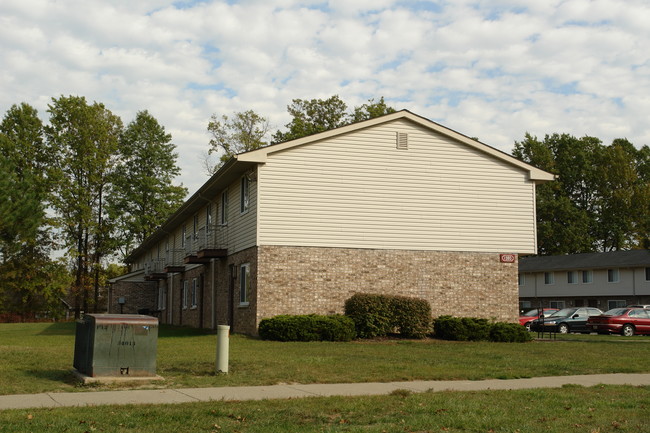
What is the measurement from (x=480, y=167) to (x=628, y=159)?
163ft

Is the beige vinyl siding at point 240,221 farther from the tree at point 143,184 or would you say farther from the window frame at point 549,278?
the window frame at point 549,278

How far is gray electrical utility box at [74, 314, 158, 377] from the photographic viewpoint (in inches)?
482

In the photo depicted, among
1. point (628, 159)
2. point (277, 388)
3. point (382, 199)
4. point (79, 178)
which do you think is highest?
point (628, 159)

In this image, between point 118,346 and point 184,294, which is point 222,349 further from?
point 184,294

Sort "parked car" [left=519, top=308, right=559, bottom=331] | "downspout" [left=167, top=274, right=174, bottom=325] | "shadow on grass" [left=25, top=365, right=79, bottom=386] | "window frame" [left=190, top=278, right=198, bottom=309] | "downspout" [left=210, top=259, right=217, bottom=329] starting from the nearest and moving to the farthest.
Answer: "shadow on grass" [left=25, top=365, right=79, bottom=386] < "downspout" [left=210, top=259, right=217, bottom=329] < "window frame" [left=190, top=278, right=198, bottom=309] < "parked car" [left=519, top=308, right=559, bottom=331] < "downspout" [left=167, top=274, right=174, bottom=325]

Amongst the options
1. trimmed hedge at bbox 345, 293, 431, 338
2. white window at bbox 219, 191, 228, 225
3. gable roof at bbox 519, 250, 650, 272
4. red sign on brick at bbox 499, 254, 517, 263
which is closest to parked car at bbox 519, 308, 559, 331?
red sign on brick at bbox 499, 254, 517, 263

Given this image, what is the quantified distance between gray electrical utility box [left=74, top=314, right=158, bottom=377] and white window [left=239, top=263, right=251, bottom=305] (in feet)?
45.1

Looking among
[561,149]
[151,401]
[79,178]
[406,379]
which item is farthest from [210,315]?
[561,149]

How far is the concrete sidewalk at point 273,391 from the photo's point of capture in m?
10.2

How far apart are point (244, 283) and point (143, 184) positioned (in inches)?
1332

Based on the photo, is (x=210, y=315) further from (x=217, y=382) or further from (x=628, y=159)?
(x=628, y=159)

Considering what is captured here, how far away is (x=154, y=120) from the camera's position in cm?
6200

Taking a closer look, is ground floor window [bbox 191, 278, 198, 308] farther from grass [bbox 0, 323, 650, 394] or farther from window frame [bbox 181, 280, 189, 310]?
grass [bbox 0, 323, 650, 394]

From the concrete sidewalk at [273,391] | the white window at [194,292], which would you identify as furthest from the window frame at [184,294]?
the concrete sidewalk at [273,391]
